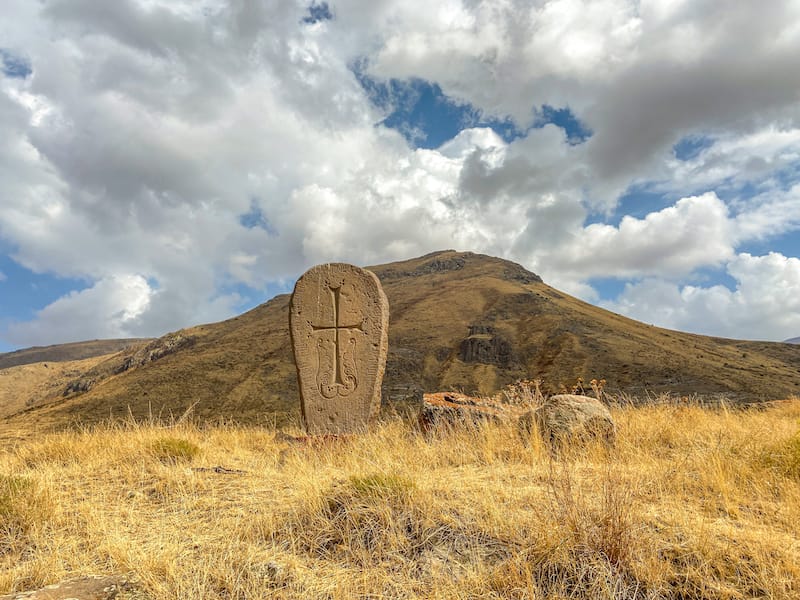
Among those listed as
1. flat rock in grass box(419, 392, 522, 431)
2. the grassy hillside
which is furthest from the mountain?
flat rock in grass box(419, 392, 522, 431)

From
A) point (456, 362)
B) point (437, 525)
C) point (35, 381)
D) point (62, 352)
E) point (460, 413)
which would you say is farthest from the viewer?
point (62, 352)

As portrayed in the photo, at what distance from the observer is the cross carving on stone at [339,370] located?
769cm

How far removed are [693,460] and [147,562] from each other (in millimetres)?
4393

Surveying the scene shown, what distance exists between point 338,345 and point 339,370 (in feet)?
1.27

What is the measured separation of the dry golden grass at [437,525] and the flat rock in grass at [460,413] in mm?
1364

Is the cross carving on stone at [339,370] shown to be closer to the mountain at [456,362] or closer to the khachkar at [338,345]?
the khachkar at [338,345]

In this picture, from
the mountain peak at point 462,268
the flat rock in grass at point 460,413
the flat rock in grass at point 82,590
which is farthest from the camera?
the mountain peak at point 462,268

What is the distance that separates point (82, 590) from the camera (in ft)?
8.54

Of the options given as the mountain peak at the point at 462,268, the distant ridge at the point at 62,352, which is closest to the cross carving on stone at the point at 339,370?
the mountain peak at the point at 462,268

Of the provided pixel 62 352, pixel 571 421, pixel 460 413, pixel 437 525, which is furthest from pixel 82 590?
pixel 62 352

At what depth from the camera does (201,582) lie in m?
2.71

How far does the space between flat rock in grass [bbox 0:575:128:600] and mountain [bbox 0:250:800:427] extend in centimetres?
2861

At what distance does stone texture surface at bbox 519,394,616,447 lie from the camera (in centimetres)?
557

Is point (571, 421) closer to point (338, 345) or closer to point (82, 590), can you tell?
point (338, 345)
